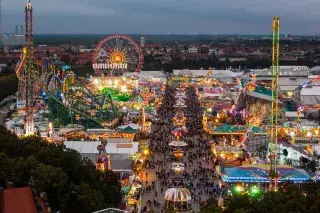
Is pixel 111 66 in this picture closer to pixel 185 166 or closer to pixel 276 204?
pixel 185 166

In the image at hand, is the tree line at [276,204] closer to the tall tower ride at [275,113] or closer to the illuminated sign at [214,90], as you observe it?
the tall tower ride at [275,113]

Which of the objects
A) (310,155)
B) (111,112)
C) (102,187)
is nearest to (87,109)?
(111,112)

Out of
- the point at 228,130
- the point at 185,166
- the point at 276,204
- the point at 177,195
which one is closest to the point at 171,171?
the point at 185,166

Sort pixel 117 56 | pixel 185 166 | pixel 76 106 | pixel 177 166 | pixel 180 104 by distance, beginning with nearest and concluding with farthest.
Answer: pixel 177 166, pixel 185 166, pixel 76 106, pixel 180 104, pixel 117 56

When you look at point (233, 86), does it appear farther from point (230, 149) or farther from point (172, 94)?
point (230, 149)

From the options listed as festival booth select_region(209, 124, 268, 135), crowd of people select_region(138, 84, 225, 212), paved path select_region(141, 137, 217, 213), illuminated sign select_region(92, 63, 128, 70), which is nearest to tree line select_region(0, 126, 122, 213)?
paved path select_region(141, 137, 217, 213)

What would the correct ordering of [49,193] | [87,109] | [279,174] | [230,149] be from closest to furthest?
1. [49,193]
2. [279,174]
3. [230,149]
4. [87,109]

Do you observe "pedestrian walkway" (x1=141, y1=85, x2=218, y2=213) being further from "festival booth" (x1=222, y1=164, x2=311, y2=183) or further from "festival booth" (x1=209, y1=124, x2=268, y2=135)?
"festival booth" (x1=222, y1=164, x2=311, y2=183)
